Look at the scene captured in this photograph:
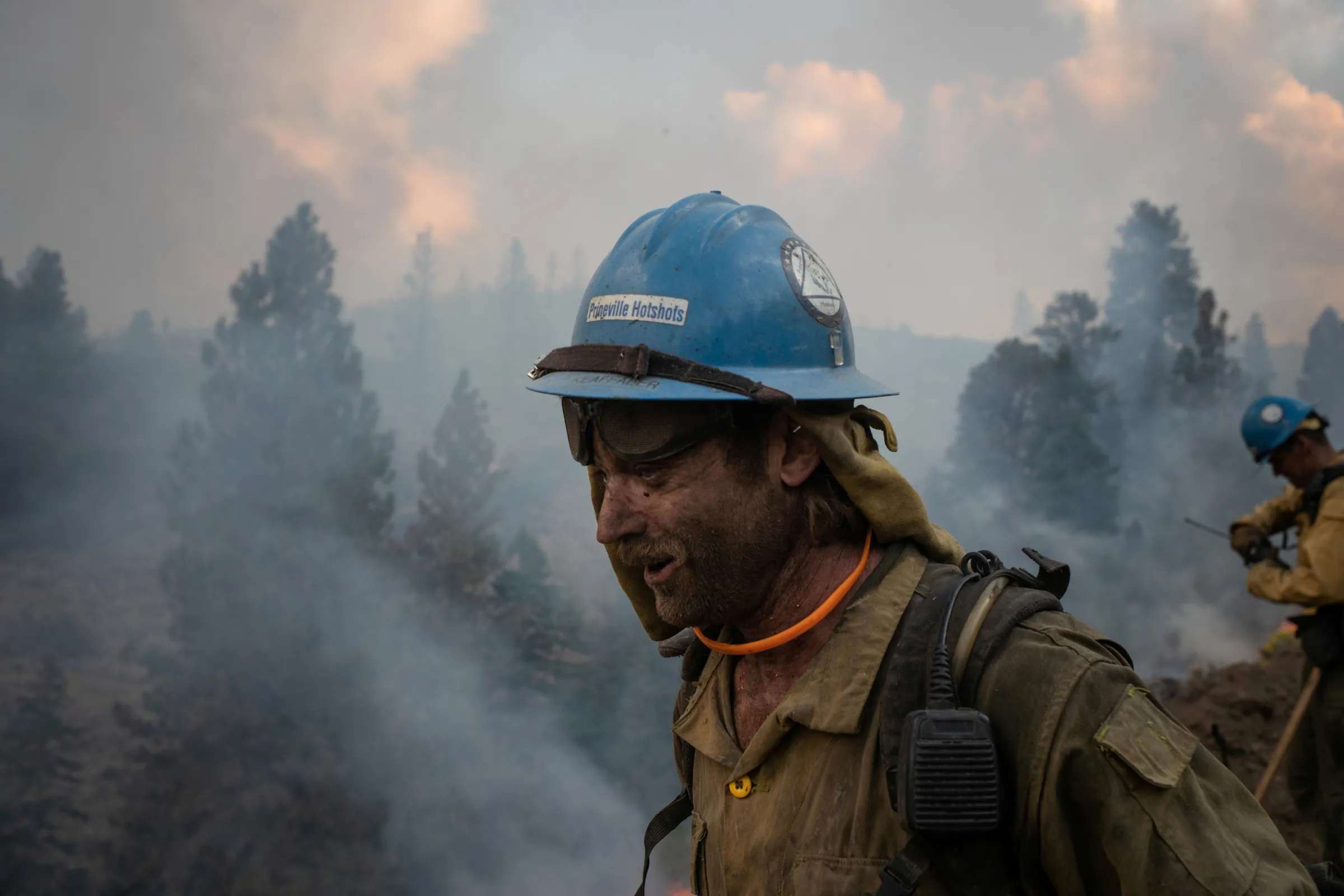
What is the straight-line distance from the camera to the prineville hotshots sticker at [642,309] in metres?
2.10

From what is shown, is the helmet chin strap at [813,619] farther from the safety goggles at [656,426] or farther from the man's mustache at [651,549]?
the safety goggles at [656,426]

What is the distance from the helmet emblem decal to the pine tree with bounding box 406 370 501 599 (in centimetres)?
1411

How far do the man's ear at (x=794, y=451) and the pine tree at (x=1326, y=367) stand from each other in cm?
4693

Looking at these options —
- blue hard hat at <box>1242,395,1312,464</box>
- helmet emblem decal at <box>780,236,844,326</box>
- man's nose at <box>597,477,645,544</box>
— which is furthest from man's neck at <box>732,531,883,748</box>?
blue hard hat at <box>1242,395,1312,464</box>

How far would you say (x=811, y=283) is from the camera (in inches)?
88.1

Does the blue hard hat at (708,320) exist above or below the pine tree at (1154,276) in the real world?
below

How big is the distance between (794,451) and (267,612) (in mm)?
13228

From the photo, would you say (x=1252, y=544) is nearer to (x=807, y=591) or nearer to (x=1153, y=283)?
(x=807, y=591)

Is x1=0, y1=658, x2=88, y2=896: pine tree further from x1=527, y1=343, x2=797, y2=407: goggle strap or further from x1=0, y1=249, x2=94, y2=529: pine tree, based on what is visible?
x1=527, y1=343, x2=797, y2=407: goggle strap

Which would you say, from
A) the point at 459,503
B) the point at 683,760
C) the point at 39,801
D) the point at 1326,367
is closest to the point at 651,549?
the point at 683,760

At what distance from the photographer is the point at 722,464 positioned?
6.83 feet

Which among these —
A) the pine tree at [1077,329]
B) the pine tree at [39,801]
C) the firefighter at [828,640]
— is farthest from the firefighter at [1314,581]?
the pine tree at [1077,329]

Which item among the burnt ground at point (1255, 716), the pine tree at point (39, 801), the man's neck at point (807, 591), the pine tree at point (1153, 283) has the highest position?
the pine tree at point (1153, 283)

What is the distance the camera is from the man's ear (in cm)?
215
